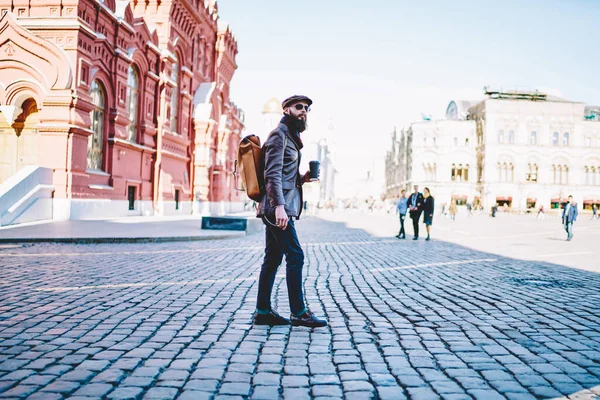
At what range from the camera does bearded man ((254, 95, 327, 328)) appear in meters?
4.60

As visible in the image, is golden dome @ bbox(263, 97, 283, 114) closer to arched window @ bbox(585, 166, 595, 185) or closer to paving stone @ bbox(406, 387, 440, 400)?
arched window @ bbox(585, 166, 595, 185)

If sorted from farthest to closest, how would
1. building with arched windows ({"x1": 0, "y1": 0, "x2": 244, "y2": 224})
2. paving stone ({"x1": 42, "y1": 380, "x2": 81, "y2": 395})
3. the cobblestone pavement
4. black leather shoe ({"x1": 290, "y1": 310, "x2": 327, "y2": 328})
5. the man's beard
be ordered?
1. building with arched windows ({"x1": 0, "y1": 0, "x2": 244, "y2": 224})
2. the man's beard
3. black leather shoe ({"x1": 290, "y1": 310, "x2": 327, "y2": 328})
4. the cobblestone pavement
5. paving stone ({"x1": 42, "y1": 380, "x2": 81, "y2": 395})

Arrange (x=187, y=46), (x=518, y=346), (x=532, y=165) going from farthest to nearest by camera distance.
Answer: (x=532, y=165) < (x=187, y=46) < (x=518, y=346)

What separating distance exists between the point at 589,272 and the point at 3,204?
15649mm

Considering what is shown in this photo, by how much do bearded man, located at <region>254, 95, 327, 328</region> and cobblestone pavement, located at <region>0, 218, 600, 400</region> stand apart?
20cm

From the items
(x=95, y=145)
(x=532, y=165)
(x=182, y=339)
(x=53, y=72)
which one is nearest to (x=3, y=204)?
(x=53, y=72)

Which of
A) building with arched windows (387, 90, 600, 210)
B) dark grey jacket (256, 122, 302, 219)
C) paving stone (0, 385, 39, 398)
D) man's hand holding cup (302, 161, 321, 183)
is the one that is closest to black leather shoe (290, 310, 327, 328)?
dark grey jacket (256, 122, 302, 219)

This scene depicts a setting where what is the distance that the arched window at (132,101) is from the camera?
26625 mm

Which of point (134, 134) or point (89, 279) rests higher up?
point (134, 134)

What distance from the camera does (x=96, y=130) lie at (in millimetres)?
23234

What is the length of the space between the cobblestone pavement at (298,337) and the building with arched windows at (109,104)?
1296 cm

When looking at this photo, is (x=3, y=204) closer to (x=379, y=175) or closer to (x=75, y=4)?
(x=75, y=4)

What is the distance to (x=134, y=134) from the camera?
27797mm

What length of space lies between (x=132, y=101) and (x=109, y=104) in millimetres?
3397
